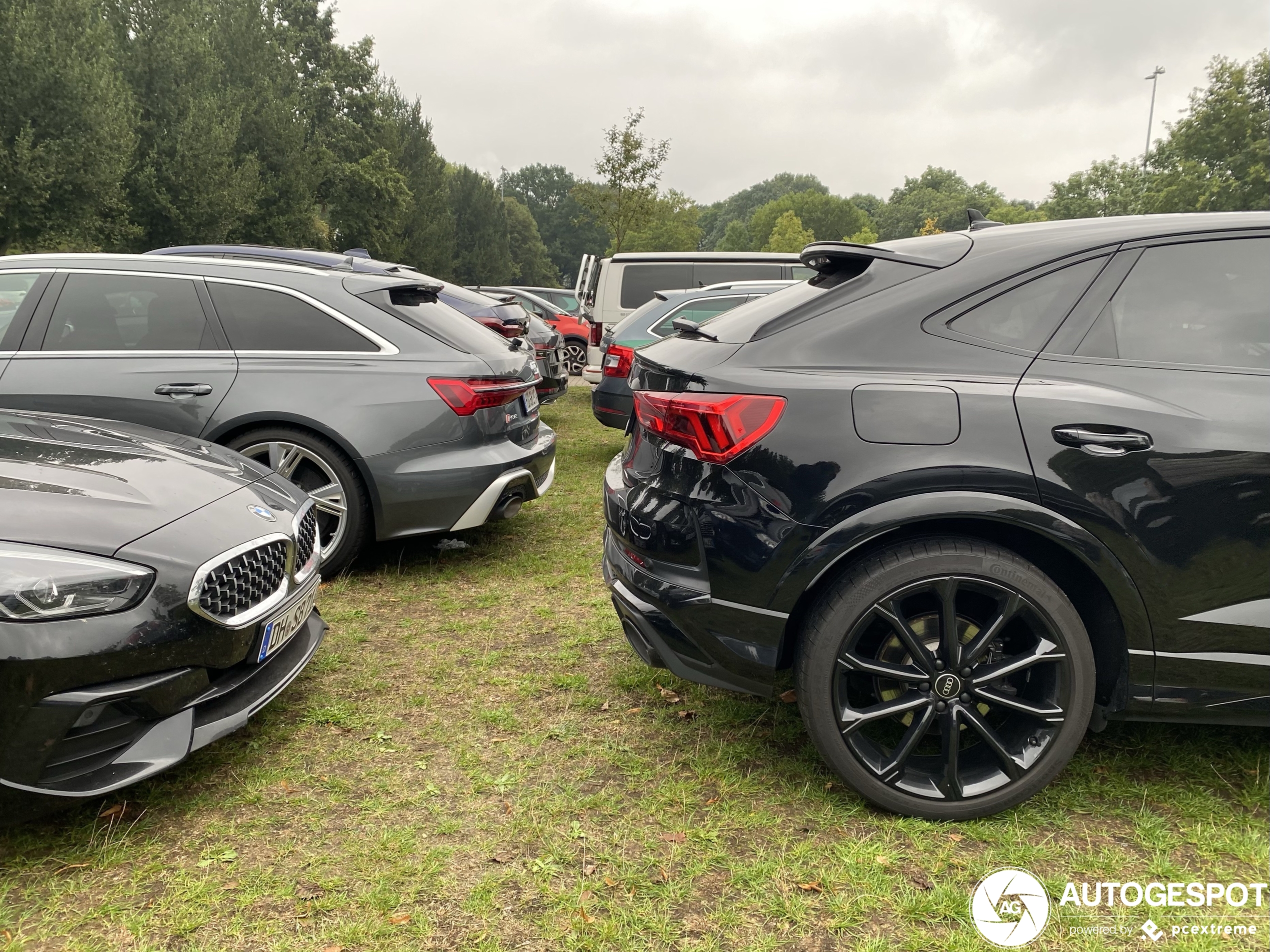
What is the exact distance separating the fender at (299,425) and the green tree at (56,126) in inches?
852

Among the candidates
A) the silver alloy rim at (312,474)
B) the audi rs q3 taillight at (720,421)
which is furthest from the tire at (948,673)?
the silver alloy rim at (312,474)

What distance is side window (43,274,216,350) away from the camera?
4586 mm

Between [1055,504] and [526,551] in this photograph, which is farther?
[526,551]

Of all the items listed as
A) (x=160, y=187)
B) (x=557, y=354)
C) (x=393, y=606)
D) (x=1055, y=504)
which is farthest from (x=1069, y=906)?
(x=160, y=187)

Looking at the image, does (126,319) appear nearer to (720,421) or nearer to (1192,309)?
(720,421)

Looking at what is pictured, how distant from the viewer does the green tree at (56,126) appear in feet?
68.0

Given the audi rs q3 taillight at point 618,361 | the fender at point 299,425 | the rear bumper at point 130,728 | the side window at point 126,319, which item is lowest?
the rear bumper at point 130,728

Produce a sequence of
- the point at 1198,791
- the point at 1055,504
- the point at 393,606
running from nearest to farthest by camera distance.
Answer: the point at 1055,504, the point at 1198,791, the point at 393,606

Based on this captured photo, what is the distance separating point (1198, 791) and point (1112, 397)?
1356mm

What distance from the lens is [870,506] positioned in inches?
94.6

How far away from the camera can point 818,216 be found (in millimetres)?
87812

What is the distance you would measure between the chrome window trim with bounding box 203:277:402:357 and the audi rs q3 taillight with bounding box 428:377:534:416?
12.6 inches

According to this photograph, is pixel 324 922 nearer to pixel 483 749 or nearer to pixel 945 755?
pixel 483 749

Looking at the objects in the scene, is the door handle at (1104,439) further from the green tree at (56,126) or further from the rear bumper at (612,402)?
the green tree at (56,126)
